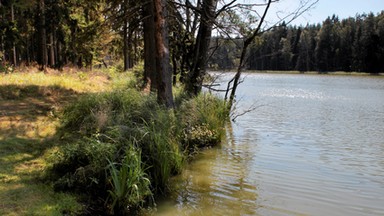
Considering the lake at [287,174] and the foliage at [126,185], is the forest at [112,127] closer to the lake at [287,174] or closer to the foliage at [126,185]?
the foliage at [126,185]

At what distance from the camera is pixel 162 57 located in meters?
8.62

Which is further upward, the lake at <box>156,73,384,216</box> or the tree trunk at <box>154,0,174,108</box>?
the tree trunk at <box>154,0,174,108</box>

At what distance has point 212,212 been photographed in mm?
5102

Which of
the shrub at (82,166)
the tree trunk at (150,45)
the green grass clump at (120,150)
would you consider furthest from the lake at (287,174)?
the tree trunk at (150,45)

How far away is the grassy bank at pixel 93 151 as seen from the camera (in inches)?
185

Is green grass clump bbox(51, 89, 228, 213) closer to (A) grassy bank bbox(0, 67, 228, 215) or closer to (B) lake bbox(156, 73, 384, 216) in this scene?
(A) grassy bank bbox(0, 67, 228, 215)

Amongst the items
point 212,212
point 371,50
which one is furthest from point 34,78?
point 371,50

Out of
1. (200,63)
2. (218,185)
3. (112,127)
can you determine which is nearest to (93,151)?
(112,127)

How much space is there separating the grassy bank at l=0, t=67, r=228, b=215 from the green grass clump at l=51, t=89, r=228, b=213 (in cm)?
1

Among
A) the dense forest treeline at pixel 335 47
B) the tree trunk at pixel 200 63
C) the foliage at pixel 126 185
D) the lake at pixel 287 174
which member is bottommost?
Answer: the lake at pixel 287 174

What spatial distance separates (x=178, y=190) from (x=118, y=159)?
50.3 inches

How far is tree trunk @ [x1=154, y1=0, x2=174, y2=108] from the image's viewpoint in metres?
8.53

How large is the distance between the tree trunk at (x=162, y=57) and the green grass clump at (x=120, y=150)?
0.32 metres

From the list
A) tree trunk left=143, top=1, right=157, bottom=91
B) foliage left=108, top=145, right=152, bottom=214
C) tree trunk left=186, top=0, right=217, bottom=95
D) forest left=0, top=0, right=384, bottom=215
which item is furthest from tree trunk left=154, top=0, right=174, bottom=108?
tree trunk left=186, top=0, right=217, bottom=95
